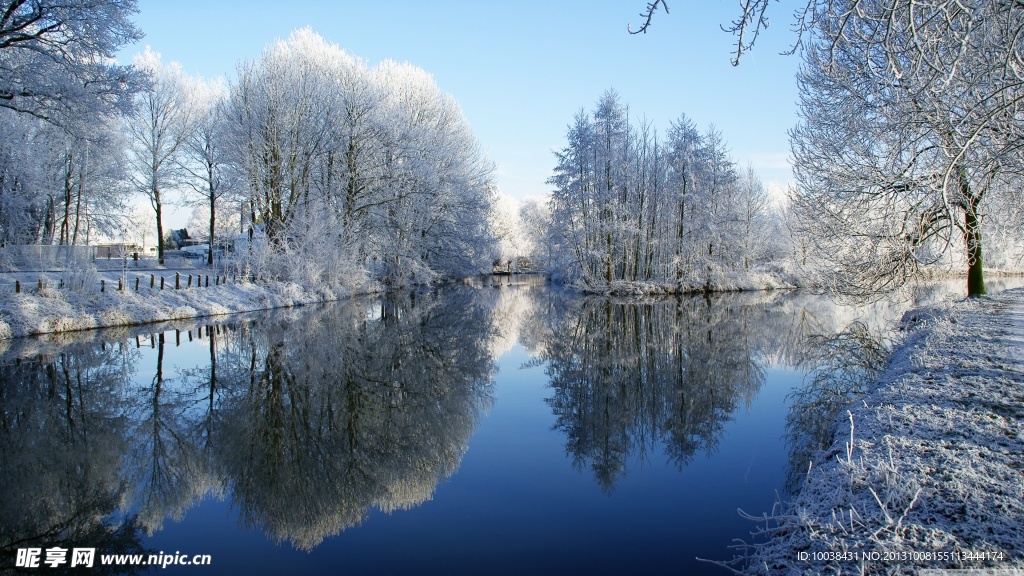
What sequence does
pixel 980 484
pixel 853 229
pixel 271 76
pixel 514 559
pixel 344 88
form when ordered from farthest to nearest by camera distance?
pixel 344 88, pixel 271 76, pixel 853 229, pixel 514 559, pixel 980 484

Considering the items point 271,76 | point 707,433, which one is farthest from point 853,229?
point 271,76

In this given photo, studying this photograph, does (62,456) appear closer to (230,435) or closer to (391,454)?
(230,435)

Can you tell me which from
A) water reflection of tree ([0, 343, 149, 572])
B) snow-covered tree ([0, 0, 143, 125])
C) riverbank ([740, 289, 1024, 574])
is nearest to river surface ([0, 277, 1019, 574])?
water reflection of tree ([0, 343, 149, 572])

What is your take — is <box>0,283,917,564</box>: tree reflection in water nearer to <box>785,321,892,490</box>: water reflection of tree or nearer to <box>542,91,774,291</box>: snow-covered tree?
<box>785,321,892,490</box>: water reflection of tree

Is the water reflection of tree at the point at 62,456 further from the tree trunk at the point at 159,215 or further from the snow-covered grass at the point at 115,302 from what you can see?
the tree trunk at the point at 159,215

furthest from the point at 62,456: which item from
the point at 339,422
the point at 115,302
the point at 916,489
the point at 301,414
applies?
the point at 115,302

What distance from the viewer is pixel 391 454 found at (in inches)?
228

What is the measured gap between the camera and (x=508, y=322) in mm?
17797

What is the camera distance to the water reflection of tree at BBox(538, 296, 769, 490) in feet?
20.5

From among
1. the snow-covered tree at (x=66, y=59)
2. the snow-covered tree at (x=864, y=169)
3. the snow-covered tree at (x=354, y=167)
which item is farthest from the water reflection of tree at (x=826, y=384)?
the snow-covered tree at (x=354, y=167)

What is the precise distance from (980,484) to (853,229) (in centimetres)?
818

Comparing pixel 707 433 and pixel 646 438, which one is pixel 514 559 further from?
pixel 707 433

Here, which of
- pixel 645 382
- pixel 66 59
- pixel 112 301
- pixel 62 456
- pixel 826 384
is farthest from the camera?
pixel 112 301

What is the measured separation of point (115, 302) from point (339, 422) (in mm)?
11831
